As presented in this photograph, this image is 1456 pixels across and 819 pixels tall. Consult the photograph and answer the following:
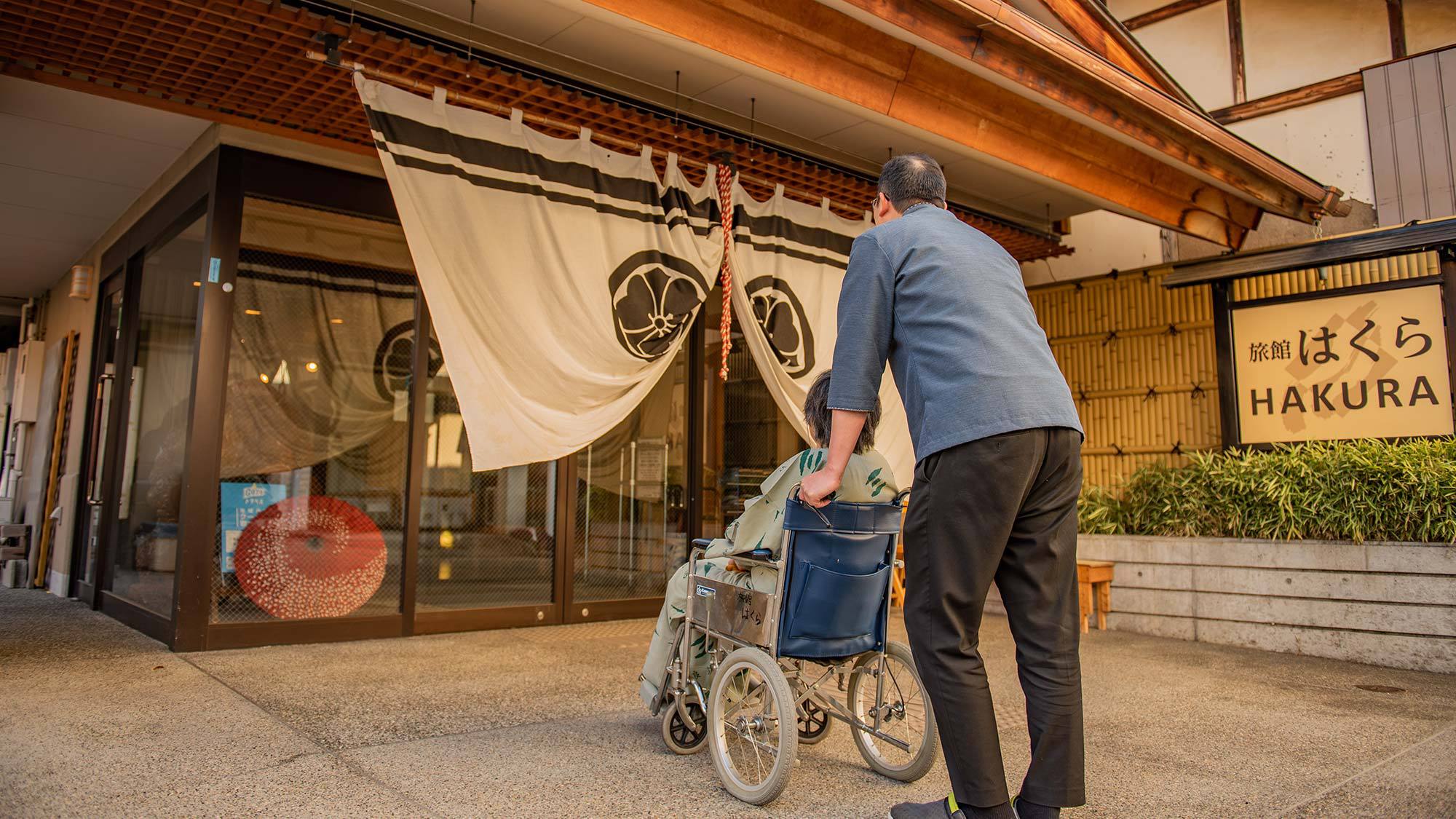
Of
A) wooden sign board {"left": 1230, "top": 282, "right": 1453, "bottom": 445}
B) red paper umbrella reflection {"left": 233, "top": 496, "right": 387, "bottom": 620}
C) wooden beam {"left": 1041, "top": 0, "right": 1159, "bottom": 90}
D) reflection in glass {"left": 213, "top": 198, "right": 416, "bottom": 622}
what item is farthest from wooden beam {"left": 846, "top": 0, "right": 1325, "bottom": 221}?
red paper umbrella reflection {"left": 233, "top": 496, "right": 387, "bottom": 620}

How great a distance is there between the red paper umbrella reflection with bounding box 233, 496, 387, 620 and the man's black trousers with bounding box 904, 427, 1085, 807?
3.61 m

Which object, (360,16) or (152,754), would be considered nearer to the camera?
(152,754)

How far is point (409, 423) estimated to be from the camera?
489cm

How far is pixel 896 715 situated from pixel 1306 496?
3.63 meters

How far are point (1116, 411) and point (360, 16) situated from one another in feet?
21.4

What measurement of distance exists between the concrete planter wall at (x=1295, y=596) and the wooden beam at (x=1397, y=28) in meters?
4.44

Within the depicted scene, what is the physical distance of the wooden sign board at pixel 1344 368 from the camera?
18.9 feet

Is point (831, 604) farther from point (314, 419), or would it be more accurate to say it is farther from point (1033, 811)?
point (314, 419)

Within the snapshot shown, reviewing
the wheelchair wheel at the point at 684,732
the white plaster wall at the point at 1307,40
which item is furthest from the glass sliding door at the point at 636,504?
the white plaster wall at the point at 1307,40

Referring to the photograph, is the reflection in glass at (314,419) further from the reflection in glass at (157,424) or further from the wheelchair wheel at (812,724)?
the wheelchair wheel at (812,724)

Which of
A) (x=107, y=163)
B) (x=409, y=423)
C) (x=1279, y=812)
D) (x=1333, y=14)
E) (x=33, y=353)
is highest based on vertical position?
(x=1333, y=14)

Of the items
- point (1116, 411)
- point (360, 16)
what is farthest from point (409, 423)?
point (1116, 411)

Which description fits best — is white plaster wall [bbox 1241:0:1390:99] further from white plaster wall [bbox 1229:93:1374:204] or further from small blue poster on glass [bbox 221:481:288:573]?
small blue poster on glass [bbox 221:481:288:573]

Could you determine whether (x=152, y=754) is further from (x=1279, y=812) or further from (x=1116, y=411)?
(x=1116, y=411)
